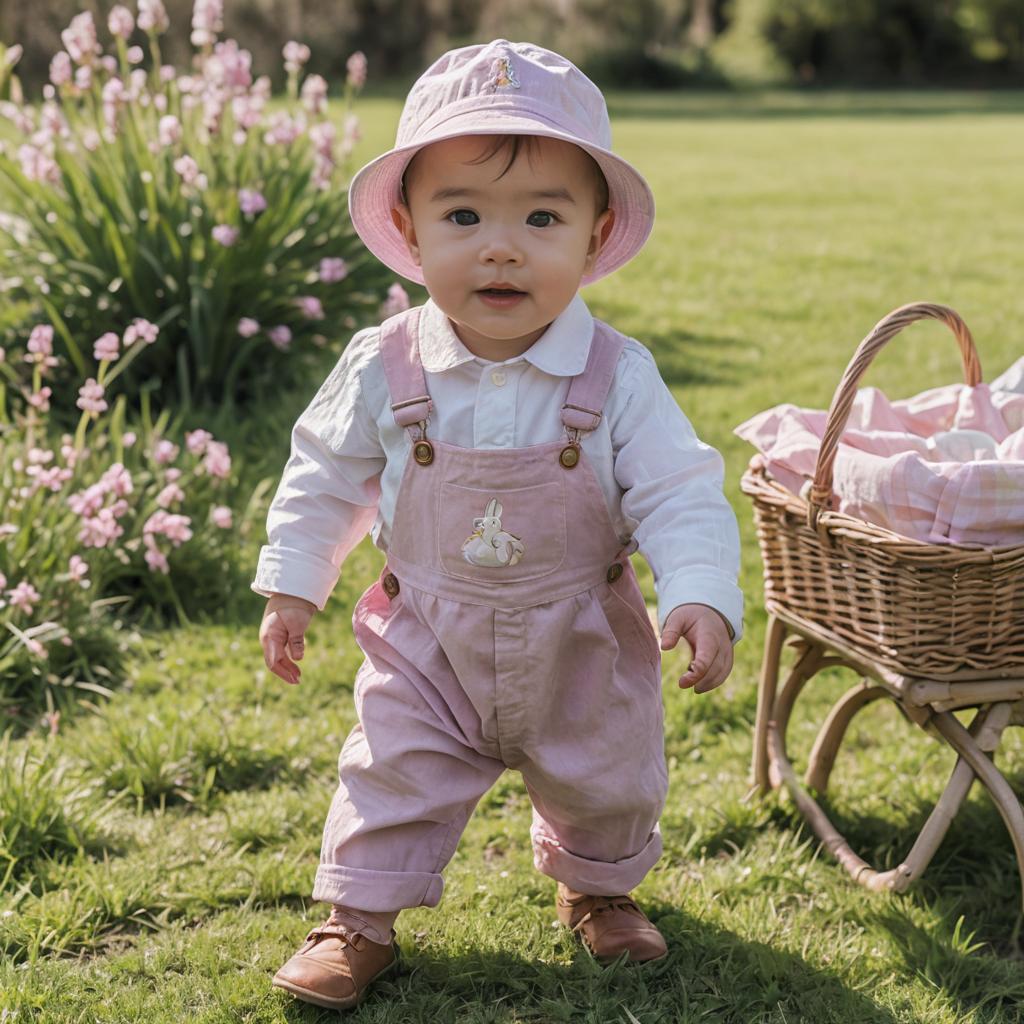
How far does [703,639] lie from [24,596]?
6.06 ft

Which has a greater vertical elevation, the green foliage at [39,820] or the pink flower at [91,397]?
the pink flower at [91,397]

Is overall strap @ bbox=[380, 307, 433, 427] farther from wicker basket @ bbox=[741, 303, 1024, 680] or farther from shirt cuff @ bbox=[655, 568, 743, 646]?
wicker basket @ bbox=[741, 303, 1024, 680]

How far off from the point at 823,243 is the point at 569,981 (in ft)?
24.4

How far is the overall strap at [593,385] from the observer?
229 cm

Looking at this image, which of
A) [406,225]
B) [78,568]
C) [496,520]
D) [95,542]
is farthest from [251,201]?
[496,520]

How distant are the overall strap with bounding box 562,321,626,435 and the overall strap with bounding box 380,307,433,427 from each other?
0.78 feet

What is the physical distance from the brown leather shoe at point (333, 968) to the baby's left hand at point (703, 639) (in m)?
0.77

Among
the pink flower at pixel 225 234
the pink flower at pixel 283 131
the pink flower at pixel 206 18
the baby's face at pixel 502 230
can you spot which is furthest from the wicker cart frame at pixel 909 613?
the pink flower at pixel 283 131

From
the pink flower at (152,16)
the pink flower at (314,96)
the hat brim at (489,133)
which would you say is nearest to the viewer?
the hat brim at (489,133)

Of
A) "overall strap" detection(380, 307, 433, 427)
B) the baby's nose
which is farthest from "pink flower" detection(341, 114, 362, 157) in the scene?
the baby's nose

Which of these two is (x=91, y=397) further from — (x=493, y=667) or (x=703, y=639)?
(x=703, y=639)

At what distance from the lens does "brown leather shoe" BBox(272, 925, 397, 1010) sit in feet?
7.68

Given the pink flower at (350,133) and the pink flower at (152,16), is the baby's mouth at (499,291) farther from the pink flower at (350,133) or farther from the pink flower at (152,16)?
the pink flower at (350,133)

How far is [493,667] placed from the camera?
2.32 m
